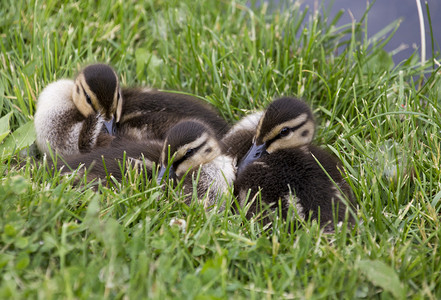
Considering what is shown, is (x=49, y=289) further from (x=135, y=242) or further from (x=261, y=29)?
(x=261, y=29)

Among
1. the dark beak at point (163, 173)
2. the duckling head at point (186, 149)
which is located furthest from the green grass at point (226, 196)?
the duckling head at point (186, 149)

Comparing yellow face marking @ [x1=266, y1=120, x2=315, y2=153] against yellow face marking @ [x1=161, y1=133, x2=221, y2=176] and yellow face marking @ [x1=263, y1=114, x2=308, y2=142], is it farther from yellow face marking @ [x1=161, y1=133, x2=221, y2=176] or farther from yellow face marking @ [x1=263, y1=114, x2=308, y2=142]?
yellow face marking @ [x1=161, y1=133, x2=221, y2=176]

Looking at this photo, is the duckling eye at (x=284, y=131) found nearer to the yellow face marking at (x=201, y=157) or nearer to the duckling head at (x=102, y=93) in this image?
the yellow face marking at (x=201, y=157)

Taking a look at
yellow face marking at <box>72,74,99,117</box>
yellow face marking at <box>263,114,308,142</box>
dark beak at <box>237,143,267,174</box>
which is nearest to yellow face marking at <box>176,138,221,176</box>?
dark beak at <box>237,143,267,174</box>

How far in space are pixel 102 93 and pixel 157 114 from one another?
1.23ft

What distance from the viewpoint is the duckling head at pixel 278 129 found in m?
3.07

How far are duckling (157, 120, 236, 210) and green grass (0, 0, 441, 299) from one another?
0.18m

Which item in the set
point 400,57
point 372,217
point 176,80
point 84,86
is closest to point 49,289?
point 372,217

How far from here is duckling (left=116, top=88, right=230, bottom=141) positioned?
11.3ft

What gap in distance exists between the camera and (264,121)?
308 cm

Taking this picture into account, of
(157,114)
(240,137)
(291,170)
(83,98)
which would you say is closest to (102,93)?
(83,98)

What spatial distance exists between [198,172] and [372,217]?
0.90m

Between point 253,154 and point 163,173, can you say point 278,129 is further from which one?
point 163,173

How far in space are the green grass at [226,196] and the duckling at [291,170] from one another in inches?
5.6
